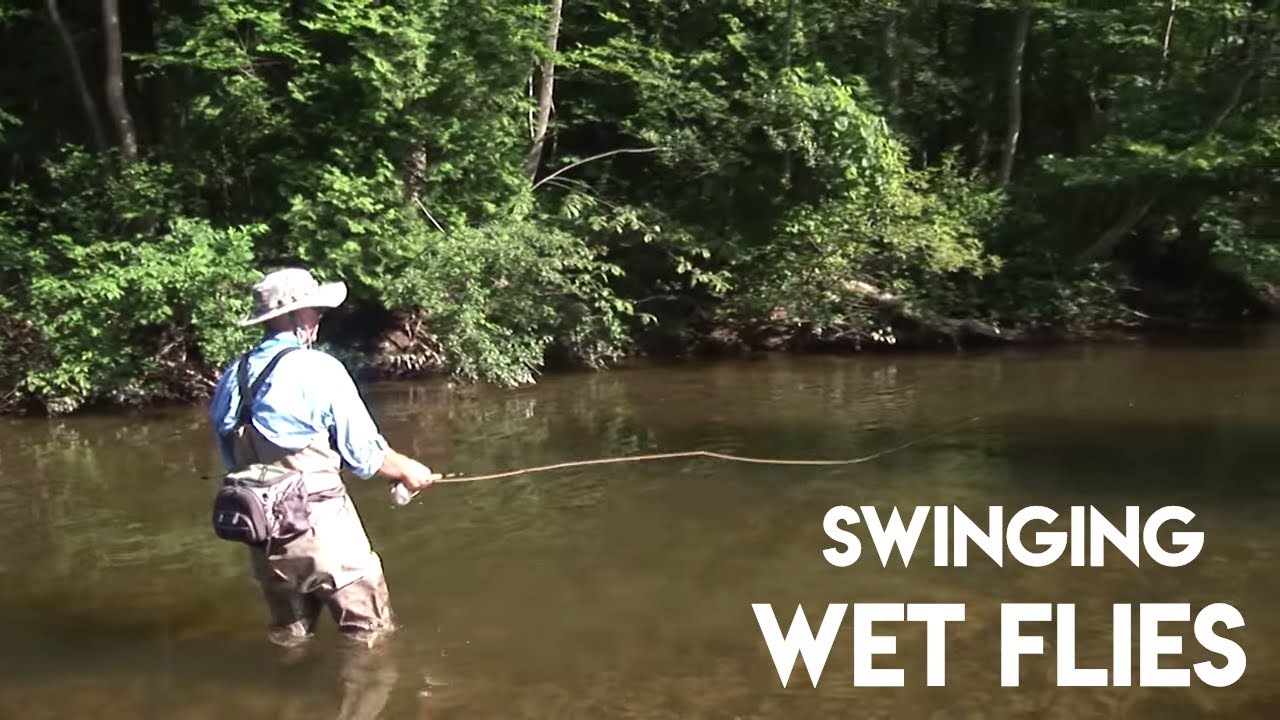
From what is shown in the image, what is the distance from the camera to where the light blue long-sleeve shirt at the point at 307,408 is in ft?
16.9

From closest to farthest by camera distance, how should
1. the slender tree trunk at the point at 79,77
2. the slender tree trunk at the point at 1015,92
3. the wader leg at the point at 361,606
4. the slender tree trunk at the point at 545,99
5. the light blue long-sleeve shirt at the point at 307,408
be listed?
the light blue long-sleeve shirt at the point at 307,408 < the wader leg at the point at 361,606 < the slender tree trunk at the point at 79,77 < the slender tree trunk at the point at 545,99 < the slender tree trunk at the point at 1015,92

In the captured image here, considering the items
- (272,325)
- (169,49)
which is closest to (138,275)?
(169,49)

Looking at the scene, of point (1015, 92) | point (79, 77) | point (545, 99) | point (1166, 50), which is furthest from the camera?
point (1015, 92)

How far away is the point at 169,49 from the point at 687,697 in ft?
37.2

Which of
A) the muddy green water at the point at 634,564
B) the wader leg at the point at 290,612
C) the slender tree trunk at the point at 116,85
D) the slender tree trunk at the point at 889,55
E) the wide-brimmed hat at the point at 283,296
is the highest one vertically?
the slender tree trunk at the point at 889,55

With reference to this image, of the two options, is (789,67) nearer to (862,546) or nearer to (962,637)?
(862,546)

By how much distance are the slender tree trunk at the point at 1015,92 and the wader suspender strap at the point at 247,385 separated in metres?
17.7

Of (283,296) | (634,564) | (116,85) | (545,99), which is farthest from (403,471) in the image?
(545,99)

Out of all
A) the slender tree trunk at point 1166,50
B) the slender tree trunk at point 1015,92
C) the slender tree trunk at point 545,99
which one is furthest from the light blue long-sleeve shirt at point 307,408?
the slender tree trunk at point 1166,50

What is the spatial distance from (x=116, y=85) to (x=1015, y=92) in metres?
14.5

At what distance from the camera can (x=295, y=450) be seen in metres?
5.24

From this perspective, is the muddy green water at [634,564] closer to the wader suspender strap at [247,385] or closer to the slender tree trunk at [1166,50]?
the wader suspender strap at [247,385]

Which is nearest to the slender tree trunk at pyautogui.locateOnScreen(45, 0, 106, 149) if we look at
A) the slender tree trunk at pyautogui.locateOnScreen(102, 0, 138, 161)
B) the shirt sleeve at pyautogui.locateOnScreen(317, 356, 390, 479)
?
the slender tree trunk at pyautogui.locateOnScreen(102, 0, 138, 161)

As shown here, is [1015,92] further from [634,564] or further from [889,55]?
[634,564]
